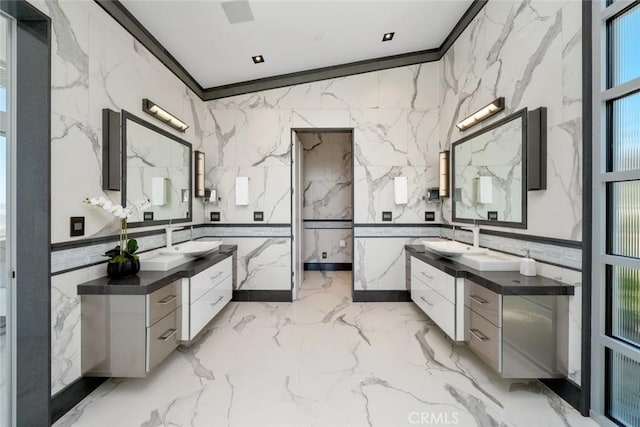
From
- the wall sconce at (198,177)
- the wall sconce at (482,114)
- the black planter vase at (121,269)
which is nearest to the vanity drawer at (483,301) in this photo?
the wall sconce at (482,114)

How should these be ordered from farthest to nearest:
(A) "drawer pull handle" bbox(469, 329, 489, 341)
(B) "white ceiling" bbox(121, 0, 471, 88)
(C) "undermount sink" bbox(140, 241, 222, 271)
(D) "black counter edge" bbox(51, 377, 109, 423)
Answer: (B) "white ceiling" bbox(121, 0, 471, 88) < (C) "undermount sink" bbox(140, 241, 222, 271) < (A) "drawer pull handle" bbox(469, 329, 489, 341) < (D) "black counter edge" bbox(51, 377, 109, 423)

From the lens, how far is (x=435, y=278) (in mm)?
2621

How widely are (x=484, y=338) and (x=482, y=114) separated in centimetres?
194

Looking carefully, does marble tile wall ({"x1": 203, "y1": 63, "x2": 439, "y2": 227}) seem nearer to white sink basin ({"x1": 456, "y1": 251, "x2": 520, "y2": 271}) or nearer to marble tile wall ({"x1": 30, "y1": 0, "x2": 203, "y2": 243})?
marble tile wall ({"x1": 30, "y1": 0, "x2": 203, "y2": 243})

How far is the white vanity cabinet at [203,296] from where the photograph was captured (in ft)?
7.50

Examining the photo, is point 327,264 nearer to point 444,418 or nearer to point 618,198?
point 444,418

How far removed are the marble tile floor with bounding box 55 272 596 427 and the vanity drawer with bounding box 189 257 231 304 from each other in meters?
0.51

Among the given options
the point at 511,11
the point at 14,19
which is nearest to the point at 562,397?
the point at 511,11

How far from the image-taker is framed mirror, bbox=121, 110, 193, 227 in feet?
7.84

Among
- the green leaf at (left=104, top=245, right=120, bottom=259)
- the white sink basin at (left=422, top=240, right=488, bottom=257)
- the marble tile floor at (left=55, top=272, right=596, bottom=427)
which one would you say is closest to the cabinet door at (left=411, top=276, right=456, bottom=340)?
the marble tile floor at (left=55, top=272, right=596, bottom=427)

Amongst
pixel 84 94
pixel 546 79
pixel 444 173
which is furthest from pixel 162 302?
pixel 444 173

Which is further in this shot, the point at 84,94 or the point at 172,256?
the point at 172,256

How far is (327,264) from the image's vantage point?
5625 millimetres

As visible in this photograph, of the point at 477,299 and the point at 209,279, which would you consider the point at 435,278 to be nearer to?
the point at 477,299
